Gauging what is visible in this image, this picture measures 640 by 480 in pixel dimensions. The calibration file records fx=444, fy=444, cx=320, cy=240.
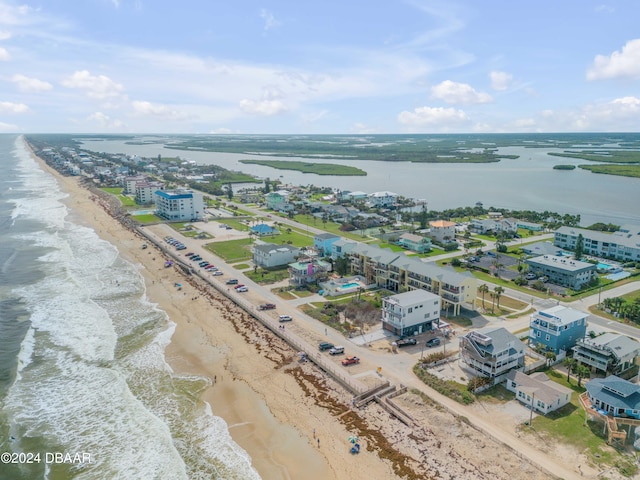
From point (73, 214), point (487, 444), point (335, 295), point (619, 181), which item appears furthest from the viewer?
point (619, 181)

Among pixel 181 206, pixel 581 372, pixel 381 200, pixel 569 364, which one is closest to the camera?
pixel 581 372

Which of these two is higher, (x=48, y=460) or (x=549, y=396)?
(x=549, y=396)

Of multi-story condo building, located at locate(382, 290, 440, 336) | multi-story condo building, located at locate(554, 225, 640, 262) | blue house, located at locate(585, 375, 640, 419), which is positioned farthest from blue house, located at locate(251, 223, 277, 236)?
blue house, located at locate(585, 375, 640, 419)

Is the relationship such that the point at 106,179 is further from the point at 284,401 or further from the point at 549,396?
the point at 549,396

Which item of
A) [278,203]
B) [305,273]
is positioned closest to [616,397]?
[305,273]

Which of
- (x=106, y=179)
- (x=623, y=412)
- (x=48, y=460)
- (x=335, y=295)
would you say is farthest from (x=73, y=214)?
(x=623, y=412)

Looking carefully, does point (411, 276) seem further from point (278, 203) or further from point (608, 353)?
point (278, 203)

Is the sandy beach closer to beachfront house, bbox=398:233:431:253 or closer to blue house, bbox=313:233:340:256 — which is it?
blue house, bbox=313:233:340:256
